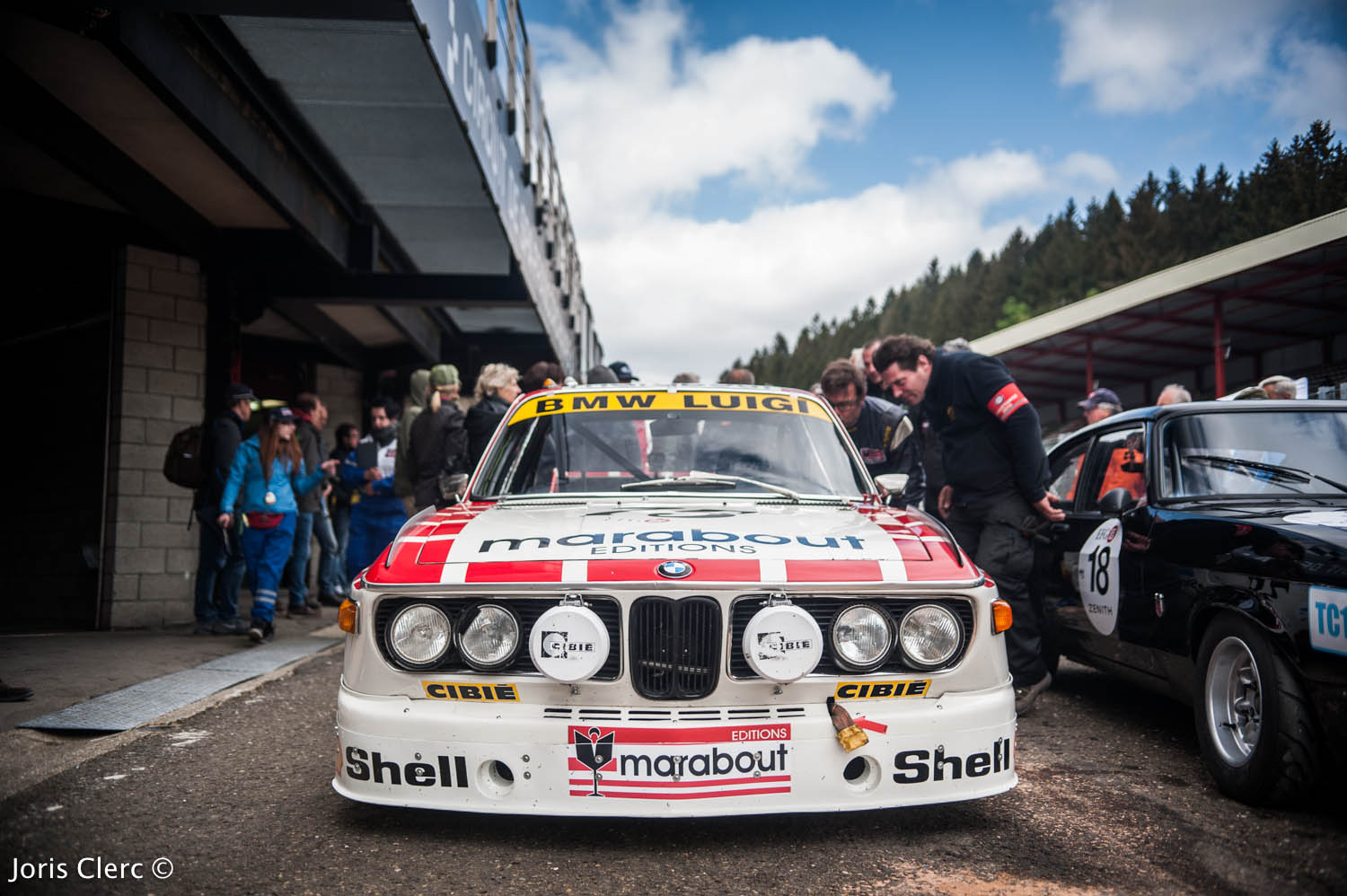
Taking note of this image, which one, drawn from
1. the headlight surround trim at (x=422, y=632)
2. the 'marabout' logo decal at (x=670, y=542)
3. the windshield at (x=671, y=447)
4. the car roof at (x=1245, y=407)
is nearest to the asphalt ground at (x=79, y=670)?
the headlight surround trim at (x=422, y=632)

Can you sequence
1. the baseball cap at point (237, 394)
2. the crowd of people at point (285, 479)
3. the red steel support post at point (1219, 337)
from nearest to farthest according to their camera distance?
the crowd of people at point (285, 479), the baseball cap at point (237, 394), the red steel support post at point (1219, 337)

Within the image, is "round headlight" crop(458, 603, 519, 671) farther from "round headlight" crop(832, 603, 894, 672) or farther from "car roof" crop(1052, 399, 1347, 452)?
"car roof" crop(1052, 399, 1347, 452)

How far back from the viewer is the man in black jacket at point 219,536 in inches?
275

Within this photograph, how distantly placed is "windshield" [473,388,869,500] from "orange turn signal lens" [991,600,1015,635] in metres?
0.97

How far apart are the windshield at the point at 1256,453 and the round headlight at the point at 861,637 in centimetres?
183

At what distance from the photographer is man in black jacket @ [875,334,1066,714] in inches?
179

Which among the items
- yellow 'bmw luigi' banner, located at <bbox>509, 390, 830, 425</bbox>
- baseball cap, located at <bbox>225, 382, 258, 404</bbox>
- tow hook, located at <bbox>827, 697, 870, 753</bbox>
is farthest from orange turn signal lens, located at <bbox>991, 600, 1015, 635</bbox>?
baseball cap, located at <bbox>225, 382, 258, 404</bbox>

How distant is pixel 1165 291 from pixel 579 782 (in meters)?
13.8

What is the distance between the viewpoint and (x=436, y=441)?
22.1 feet

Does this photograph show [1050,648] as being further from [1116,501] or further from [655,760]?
[655,760]

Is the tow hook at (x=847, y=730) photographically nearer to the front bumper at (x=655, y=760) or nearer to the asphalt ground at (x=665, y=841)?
the front bumper at (x=655, y=760)

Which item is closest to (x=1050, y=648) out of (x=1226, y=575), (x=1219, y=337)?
(x=1226, y=575)

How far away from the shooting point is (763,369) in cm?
10669

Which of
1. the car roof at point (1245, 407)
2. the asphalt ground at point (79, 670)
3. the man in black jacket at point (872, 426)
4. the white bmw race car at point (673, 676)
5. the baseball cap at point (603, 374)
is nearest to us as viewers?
the white bmw race car at point (673, 676)
